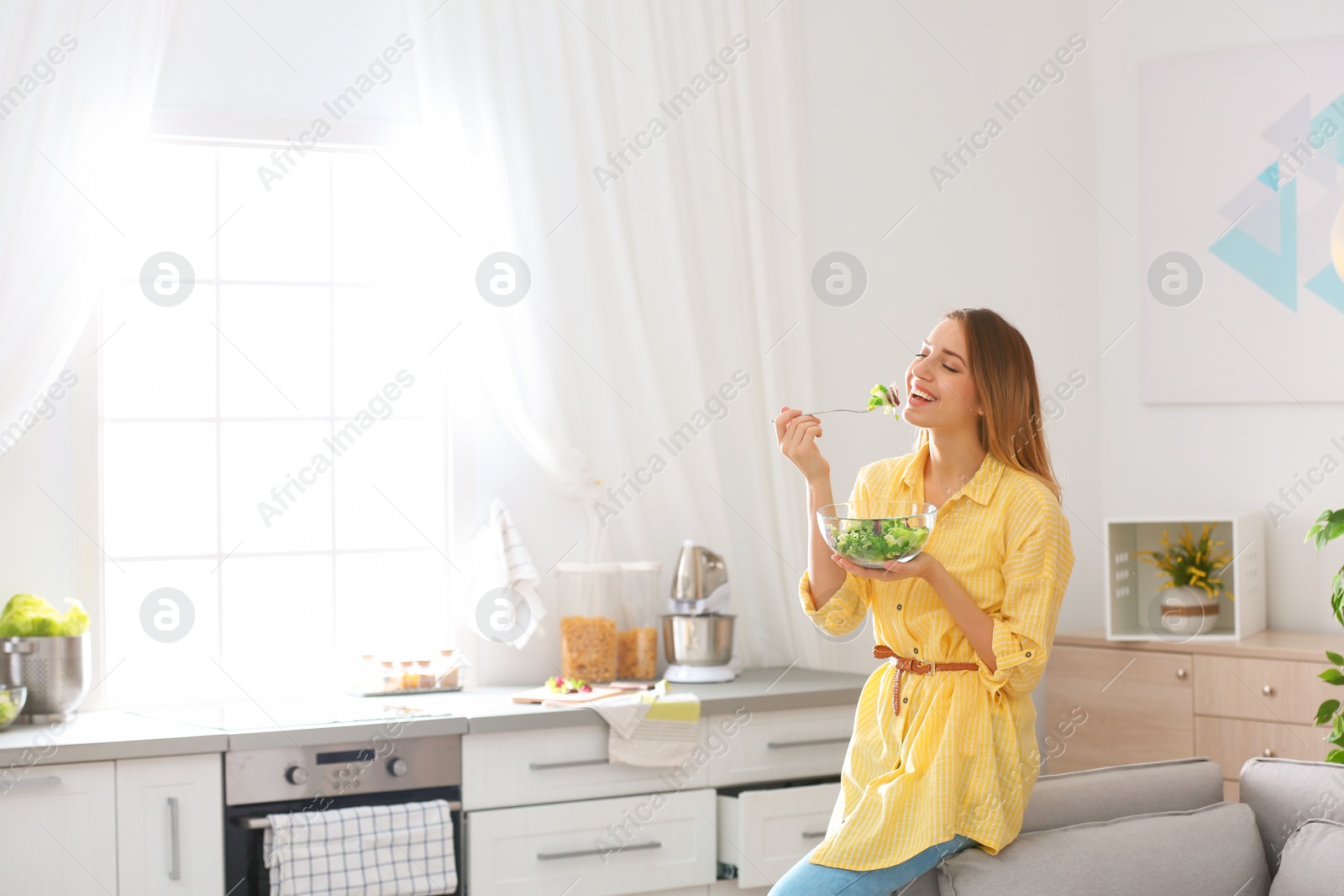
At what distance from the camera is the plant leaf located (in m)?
2.80

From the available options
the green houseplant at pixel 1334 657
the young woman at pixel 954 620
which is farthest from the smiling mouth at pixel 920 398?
the green houseplant at pixel 1334 657

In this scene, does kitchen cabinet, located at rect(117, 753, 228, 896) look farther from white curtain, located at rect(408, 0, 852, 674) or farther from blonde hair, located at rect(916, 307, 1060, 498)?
blonde hair, located at rect(916, 307, 1060, 498)

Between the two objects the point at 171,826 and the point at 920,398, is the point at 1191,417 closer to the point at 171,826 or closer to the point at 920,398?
the point at 920,398

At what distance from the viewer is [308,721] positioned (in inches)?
108

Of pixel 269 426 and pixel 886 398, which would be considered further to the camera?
pixel 269 426

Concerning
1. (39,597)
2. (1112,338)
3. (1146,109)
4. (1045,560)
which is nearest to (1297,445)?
(1112,338)

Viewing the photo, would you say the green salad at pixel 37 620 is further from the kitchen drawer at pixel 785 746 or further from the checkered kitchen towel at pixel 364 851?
the kitchen drawer at pixel 785 746

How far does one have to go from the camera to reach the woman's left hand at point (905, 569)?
1875 millimetres

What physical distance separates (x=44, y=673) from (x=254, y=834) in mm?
603

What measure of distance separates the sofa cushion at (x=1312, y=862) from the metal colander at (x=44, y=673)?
2.45 meters

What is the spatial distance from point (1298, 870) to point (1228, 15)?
263cm

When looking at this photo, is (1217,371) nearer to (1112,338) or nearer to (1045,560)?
(1112,338)

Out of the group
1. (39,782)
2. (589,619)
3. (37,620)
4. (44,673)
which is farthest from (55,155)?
(589,619)

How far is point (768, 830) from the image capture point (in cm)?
299
